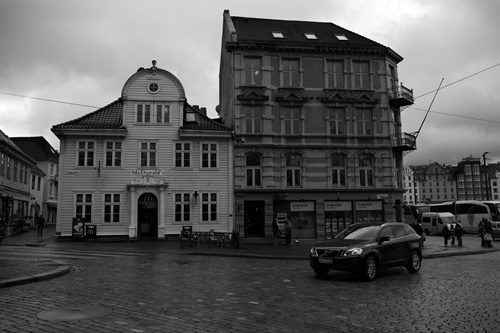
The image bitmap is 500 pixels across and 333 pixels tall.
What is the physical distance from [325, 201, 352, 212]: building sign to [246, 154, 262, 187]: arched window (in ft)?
17.8

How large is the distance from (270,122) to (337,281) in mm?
20780

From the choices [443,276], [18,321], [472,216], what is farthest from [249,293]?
[472,216]

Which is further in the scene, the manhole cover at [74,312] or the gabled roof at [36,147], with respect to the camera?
the gabled roof at [36,147]

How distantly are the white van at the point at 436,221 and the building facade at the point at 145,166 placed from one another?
26134 mm

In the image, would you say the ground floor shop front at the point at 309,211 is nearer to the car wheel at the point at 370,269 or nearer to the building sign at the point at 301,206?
the building sign at the point at 301,206

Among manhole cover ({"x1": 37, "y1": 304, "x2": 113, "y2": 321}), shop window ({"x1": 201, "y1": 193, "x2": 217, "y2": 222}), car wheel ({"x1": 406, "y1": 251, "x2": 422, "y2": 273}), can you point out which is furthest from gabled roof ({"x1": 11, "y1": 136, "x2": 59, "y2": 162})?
manhole cover ({"x1": 37, "y1": 304, "x2": 113, "y2": 321})

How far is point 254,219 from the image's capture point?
102 feet

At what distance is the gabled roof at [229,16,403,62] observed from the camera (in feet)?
106

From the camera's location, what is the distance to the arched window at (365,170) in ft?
107

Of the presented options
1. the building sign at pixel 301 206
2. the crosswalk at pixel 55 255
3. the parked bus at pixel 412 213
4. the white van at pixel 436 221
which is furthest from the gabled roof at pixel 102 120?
the white van at pixel 436 221

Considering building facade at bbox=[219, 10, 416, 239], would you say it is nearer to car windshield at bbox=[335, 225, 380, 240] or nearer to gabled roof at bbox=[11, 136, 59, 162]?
car windshield at bbox=[335, 225, 380, 240]

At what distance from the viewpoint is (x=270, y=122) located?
31.6 m

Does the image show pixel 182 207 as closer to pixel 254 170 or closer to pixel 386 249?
pixel 254 170

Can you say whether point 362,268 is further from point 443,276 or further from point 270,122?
point 270,122
